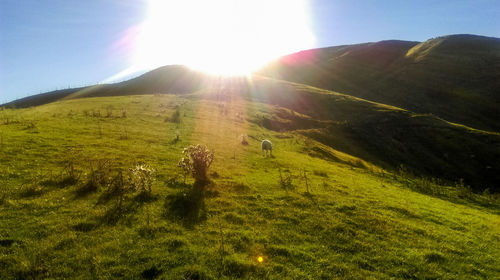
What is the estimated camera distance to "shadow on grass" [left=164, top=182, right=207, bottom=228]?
13.9 metres

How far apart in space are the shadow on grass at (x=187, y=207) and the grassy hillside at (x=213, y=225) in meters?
0.06

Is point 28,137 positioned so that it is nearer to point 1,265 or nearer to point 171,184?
point 171,184

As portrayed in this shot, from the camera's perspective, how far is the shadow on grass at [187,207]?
1385 cm

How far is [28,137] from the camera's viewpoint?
25.2m

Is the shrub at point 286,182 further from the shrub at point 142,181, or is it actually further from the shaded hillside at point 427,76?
the shaded hillside at point 427,76

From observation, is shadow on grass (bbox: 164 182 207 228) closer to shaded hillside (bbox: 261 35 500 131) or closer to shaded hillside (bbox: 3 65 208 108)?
shaded hillside (bbox: 3 65 208 108)

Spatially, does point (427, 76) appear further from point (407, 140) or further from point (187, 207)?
point (187, 207)

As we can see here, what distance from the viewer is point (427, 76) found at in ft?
455

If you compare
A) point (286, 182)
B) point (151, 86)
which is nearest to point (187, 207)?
point (286, 182)

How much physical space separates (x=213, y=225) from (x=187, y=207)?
2510 mm

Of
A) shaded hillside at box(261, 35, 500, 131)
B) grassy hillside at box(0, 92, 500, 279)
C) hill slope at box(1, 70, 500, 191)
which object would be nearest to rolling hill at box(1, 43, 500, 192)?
hill slope at box(1, 70, 500, 191)

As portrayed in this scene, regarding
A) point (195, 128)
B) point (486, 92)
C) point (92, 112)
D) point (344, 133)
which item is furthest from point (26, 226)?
point (486, 92)

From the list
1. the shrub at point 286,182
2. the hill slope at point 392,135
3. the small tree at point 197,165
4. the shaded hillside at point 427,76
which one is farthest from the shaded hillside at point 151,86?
the small tree at point 197,165

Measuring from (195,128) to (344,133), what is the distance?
132ft
